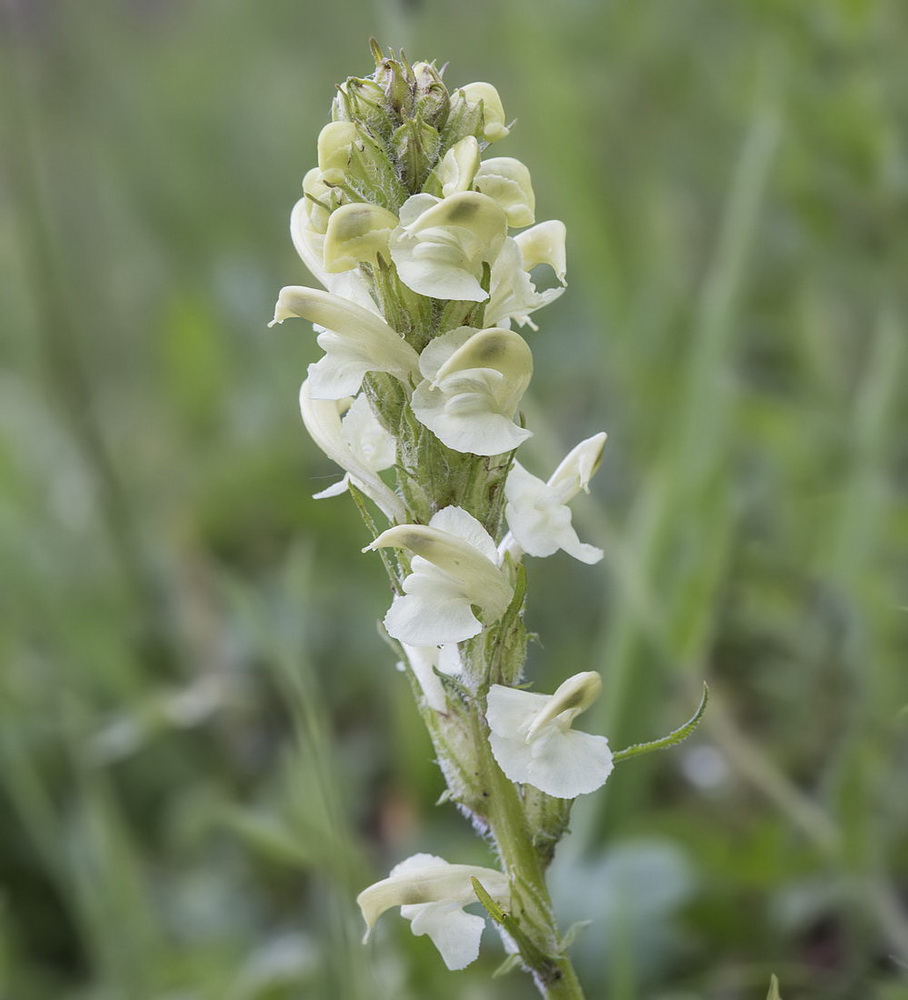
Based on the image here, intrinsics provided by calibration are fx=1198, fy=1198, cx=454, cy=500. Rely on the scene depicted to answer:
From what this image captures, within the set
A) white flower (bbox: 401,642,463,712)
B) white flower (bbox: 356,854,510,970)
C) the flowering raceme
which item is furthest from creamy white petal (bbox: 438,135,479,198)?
white flower (bbox: 356,854,510,970)

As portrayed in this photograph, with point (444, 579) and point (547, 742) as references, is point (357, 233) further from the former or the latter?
point (547, 742)

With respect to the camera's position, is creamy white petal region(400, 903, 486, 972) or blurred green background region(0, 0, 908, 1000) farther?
blurred green background region(0, 0, 908, 1000)

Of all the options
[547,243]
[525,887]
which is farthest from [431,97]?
[525,887]

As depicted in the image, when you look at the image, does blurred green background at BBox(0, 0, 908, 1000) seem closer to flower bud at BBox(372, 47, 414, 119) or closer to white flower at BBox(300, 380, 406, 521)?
white flower at BBox(300, 380, 406, 521)

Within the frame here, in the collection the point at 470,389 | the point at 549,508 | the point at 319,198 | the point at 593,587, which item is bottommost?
the point at 593,587

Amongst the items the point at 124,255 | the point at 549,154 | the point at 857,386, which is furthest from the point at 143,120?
the point at 857,386

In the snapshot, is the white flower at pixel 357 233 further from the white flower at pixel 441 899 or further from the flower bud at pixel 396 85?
the white flower at pixel 441 899

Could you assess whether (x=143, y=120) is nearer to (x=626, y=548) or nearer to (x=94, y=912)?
(x=626, y=548)
